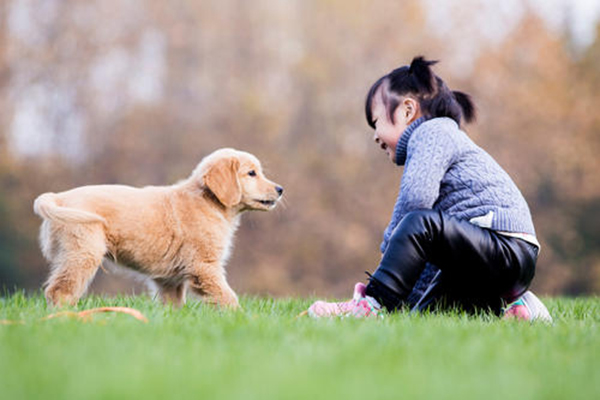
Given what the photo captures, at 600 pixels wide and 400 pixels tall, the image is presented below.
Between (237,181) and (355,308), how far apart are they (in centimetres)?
159

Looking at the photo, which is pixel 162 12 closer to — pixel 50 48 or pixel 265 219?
pixel 50 48

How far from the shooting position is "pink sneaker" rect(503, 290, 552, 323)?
135 inches

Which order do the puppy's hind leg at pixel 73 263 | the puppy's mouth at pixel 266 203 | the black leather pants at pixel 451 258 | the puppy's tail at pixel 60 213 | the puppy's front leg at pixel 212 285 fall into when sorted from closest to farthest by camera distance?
1. the black leather pants at pixel 451 258
2. the puppy's tail at pixel 60 213
3. the puppy's hind leg at pixel 73 263
4. the puppy's front leg at pixel 212 285
5. the puppy's mouth at pixel 266 203

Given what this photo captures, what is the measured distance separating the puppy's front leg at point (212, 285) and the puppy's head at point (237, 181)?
503mm

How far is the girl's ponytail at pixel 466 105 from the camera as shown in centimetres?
390

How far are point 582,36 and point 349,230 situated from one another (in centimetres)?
1055

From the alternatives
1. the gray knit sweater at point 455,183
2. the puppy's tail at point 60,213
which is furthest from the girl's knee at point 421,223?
the puppy's tail at point 60,213

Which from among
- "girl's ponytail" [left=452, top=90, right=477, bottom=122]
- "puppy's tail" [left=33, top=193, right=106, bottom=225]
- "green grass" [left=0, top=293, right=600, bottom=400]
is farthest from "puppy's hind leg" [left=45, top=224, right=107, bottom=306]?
"girl's ponytail" [left=452, top=90, right=477, bottom=122]

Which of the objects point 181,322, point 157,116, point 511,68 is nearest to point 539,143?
point 511,68

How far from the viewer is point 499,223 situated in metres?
3.33

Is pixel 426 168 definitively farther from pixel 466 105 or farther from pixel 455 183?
pixel 466 105

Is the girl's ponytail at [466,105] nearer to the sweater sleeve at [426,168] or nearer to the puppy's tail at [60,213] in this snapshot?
the sweater sleeve at [426,168]

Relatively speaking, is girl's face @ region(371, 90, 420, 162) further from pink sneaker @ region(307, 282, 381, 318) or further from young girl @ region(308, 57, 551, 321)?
pink sneaker @ region(307, 282, 381, 318)

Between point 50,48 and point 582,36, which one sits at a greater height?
point 582,36
